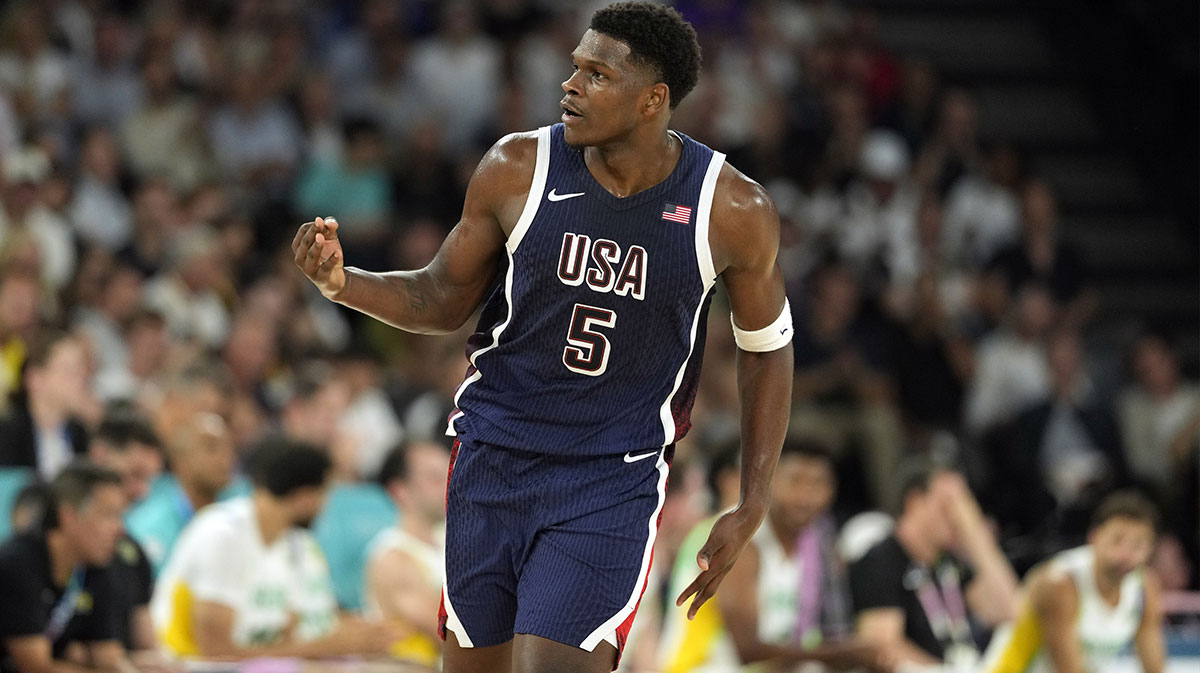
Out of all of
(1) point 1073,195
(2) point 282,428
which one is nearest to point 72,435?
(2) point 282,428

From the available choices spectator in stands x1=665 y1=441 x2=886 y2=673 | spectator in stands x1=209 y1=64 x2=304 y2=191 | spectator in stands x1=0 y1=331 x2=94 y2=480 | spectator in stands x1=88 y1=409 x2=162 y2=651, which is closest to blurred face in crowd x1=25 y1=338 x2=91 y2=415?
spectator in stands x1=0 y1=331 x2=94 y2=480

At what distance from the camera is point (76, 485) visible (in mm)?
6195

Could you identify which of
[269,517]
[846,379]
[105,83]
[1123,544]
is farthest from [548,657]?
[105,83]

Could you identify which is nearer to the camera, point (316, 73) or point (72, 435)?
point (72, 435)

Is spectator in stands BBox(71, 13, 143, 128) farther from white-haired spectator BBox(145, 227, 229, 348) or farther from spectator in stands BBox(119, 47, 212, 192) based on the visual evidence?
white-haired spectator BBox(145, 227, 229, 348)

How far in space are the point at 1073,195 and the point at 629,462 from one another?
38.6ft

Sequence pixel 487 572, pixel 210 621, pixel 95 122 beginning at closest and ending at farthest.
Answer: pixel 487 572 → pixel 210 621 → pixel 95 122

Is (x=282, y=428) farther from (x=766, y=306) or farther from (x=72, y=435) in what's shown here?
(x=766, y=306)

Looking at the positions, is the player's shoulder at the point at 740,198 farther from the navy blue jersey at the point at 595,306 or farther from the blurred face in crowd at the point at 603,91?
the blurred face in crowd at the point at 603,91

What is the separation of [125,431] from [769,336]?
4085 millimetres

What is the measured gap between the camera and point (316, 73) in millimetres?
12367

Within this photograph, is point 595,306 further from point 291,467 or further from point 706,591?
point 291,467

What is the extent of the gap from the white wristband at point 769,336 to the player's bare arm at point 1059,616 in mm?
3956

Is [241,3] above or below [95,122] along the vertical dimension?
above
